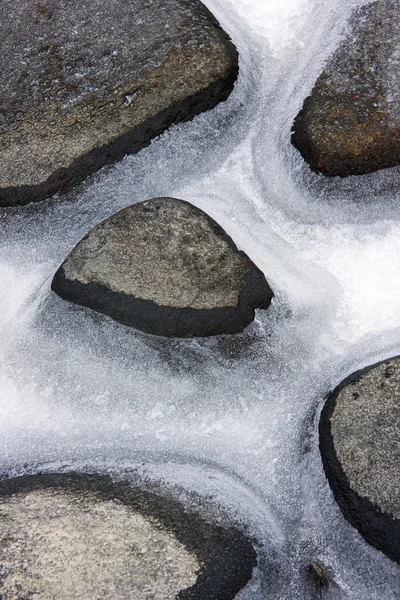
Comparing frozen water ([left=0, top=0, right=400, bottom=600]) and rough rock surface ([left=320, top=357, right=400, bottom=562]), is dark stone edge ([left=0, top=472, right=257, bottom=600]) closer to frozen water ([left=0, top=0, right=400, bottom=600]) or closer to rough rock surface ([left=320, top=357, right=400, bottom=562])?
frozen water ([left=0, top=0, right=400, bottom=600])

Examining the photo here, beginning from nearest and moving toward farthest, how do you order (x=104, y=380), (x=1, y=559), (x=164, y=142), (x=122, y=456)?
(x=1, y=559) < (x=122, y=456) < (x=104, y=380) < (x=164, y=142)

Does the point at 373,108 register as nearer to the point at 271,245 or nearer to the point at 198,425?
the point at 271,245

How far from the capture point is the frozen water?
2660 mm

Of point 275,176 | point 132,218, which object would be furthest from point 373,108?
point 132,218

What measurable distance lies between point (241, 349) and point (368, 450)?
77 centimetres

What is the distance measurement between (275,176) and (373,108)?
645 mm

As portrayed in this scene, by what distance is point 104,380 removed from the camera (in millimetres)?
3010

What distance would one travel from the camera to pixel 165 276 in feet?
9.70

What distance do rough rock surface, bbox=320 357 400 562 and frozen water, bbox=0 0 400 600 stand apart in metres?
0.09

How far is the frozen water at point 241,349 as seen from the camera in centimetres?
266

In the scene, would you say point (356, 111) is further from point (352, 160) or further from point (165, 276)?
point (165, 276)

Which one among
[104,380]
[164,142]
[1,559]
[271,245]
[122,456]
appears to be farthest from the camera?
[164,142]

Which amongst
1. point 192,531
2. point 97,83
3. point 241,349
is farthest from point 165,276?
point 97,83

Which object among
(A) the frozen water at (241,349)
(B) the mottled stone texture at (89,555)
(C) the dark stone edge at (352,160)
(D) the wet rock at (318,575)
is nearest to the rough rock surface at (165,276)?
(A) the frozen water at (241,349)
